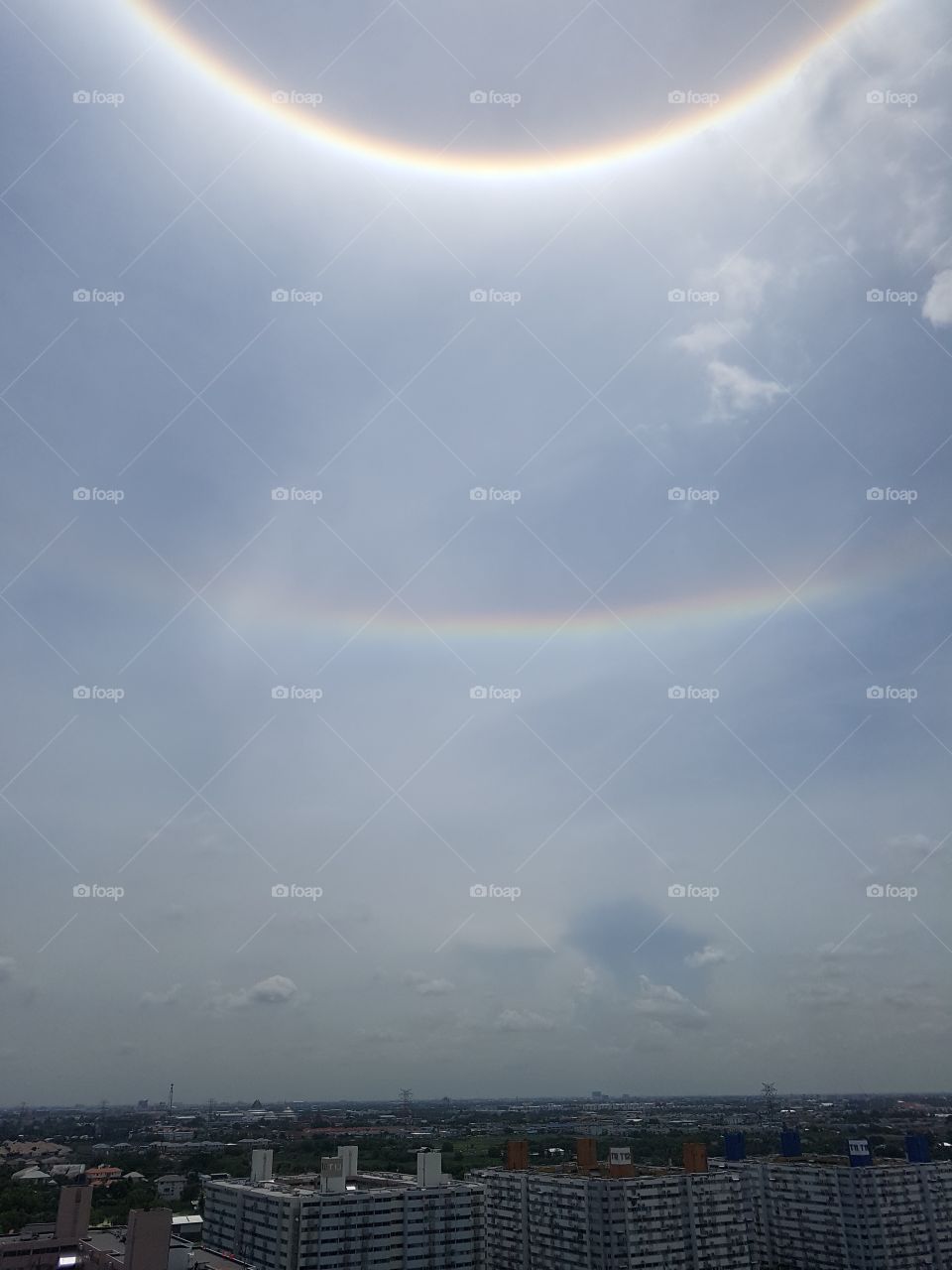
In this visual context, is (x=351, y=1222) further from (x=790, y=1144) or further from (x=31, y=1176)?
(x=31, y=1176)

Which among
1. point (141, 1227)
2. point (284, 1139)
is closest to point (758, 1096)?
point (284, 1139)

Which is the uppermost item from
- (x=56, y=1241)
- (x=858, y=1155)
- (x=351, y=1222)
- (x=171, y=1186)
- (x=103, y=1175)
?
(x=56, y=1241)

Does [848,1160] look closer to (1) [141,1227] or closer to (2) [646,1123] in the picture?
(1) [141,1227]

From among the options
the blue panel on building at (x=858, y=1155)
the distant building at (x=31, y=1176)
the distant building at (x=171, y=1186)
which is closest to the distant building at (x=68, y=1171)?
the distant building at (x=31, y=1176)

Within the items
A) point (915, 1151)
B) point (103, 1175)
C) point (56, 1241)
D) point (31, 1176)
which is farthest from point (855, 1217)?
point (31, 1176)

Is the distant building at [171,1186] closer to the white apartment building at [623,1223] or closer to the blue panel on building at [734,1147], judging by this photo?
the white apartment building at [623,1223]

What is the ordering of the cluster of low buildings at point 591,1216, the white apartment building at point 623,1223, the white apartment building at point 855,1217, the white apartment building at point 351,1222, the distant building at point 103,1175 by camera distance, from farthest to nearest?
the distant building at point 103,1175 → the white apartment building at point 855,1217 → the white apartment building at point 623,1223 → the cluster of low buildings at point 591,1216 → the white apartment building at point 351,1222
